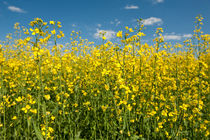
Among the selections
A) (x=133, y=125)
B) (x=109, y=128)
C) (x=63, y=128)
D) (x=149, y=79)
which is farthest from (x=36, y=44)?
(x=149, y=79)

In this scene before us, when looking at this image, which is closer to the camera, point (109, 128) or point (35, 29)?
point (35, 29)

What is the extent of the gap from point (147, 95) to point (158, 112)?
56cm

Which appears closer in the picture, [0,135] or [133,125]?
[0,135]

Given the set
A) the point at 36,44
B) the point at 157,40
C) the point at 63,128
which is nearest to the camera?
the point at 36,44

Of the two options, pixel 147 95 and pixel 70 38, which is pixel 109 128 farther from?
pixel 70 38

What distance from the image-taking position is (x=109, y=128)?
2.88 m

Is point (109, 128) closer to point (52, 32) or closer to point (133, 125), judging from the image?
point (133, 125)

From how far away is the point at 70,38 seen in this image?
17.9 ft

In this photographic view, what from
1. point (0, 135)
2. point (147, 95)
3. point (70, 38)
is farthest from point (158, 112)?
point (70, 38)

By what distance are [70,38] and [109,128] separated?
360cm

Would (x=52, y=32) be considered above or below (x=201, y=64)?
above

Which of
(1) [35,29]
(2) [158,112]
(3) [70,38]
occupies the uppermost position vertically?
(3) [70,38]

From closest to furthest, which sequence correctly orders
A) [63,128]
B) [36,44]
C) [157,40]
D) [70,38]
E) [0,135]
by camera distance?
[36,44] → [0,135] → [63,128] → [157,40] → [70,38]

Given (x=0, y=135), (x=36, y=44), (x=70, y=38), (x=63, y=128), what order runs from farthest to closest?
(x=70, y=38) → (x=63, y=128) → (x=0, y=135) → (x=36, y=44)
